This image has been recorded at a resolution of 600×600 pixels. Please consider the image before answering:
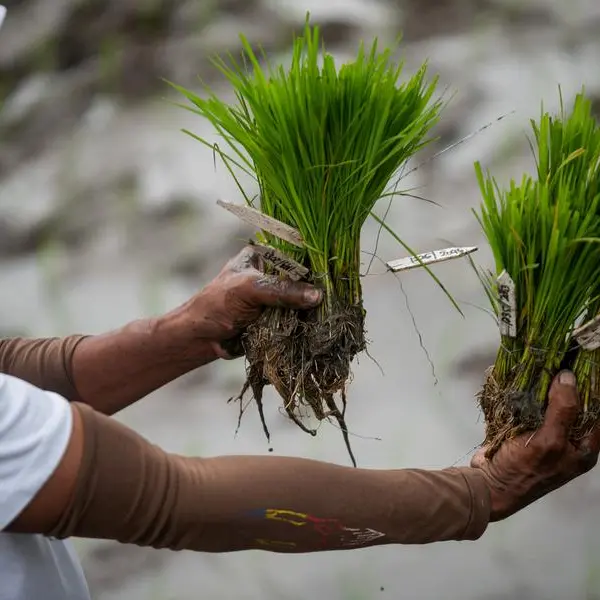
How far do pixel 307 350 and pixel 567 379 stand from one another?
0.42 m

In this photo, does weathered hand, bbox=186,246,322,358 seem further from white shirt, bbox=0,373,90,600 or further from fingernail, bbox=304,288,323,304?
white shirt, bbox=0,373,90,600

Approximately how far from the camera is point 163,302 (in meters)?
2.31

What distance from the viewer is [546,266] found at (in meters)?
1.23

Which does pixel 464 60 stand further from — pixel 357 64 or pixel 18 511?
pixel 18 511

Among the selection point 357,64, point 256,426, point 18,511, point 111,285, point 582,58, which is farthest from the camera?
point 111,285

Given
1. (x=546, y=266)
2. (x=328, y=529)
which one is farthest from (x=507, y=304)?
(x=328, y=529)

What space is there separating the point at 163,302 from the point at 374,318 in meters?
0.62

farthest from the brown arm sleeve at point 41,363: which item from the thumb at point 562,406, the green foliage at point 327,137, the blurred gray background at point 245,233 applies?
the thumb at point 562,406

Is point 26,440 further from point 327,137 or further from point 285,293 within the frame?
point 327,137

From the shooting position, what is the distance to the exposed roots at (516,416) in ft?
4.17

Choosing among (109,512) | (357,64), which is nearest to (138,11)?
(357,64)

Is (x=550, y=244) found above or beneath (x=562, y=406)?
above

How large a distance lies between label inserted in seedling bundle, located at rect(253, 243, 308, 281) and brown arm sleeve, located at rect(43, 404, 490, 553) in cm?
35

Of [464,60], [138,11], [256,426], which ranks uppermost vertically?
[138,11]
